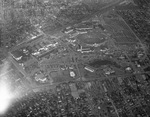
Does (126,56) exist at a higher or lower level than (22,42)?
lower

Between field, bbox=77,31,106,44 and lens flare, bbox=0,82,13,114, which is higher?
lens flare, bbox=0,82,13,114

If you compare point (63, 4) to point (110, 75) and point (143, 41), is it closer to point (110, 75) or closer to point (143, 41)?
point (143, 41)

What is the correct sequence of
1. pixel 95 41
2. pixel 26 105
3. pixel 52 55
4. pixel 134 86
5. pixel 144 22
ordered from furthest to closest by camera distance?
pixel 144 22 < pixel 95 41 < pixel 52 55 < pixel 134 86 < pixel 26 105

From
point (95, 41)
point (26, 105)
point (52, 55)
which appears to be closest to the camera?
point (26, 105)

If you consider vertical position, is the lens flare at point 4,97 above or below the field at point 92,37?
above

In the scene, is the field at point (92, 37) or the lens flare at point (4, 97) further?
the field at point (92, 37)

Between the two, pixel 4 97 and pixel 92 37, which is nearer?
pixel 4 97

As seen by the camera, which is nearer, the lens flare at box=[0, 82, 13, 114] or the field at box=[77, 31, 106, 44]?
the lens flare at box=[0, 82, 13, 114]

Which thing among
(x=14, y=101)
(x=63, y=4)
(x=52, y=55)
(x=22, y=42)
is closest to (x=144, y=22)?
(x=63, y=4)
